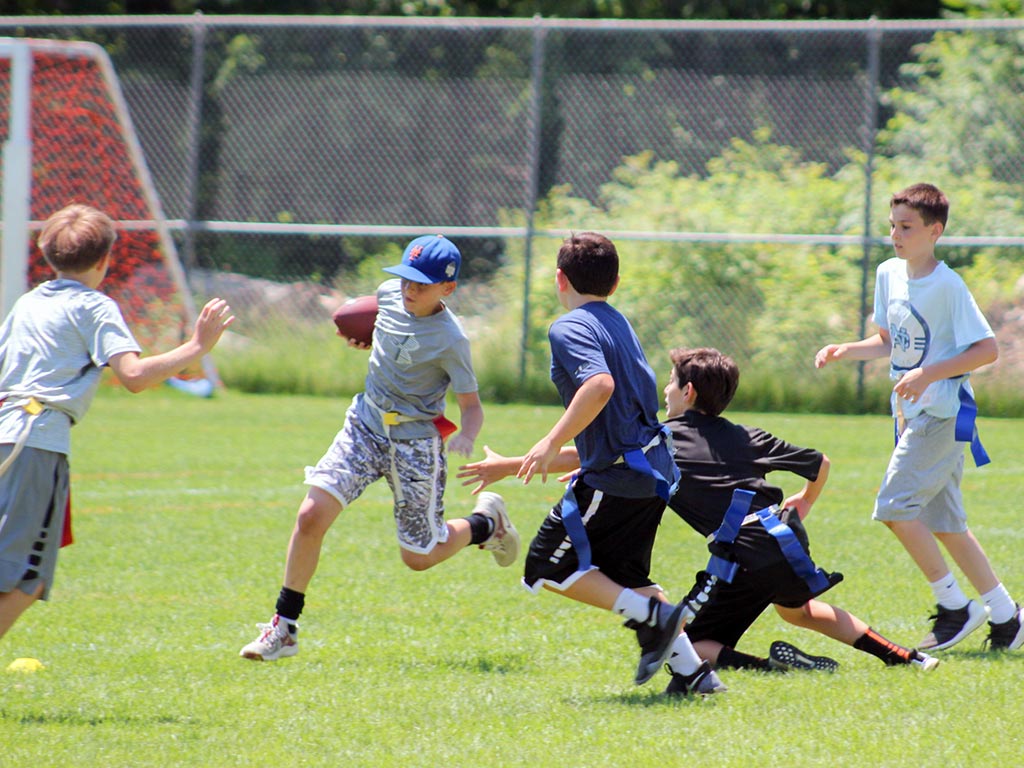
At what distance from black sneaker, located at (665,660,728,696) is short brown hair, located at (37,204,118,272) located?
2377mm

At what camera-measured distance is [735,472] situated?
4719mm

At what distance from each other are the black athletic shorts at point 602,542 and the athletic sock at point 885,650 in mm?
839

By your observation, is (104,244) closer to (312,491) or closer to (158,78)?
(312,491)

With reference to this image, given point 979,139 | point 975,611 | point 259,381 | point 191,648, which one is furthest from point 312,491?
point 979,139

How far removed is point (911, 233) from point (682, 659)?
1.91 meters

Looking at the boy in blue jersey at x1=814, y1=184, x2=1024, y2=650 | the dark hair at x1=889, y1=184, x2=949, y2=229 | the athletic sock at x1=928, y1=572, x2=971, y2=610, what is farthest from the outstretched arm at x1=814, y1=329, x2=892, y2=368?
the athletic sock at x1=928, y1=572, x2=971, y2=610

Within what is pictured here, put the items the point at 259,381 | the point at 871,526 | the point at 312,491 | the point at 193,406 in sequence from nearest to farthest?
1. the point at 312,491
2. the point at 871,526
3. the point at 193,406
4. the point at 259,381

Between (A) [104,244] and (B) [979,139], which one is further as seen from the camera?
(B) [979,139]

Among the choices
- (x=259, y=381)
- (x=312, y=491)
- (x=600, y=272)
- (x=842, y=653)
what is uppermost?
(x=600, y=272)

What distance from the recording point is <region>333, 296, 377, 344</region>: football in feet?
18.0

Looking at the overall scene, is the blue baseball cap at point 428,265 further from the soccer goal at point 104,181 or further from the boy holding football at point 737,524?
the soccer goal at point 104,181

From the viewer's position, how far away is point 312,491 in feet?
16.9

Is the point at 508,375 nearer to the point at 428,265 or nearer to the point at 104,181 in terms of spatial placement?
the point at 104,181

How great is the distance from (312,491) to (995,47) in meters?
11.5
